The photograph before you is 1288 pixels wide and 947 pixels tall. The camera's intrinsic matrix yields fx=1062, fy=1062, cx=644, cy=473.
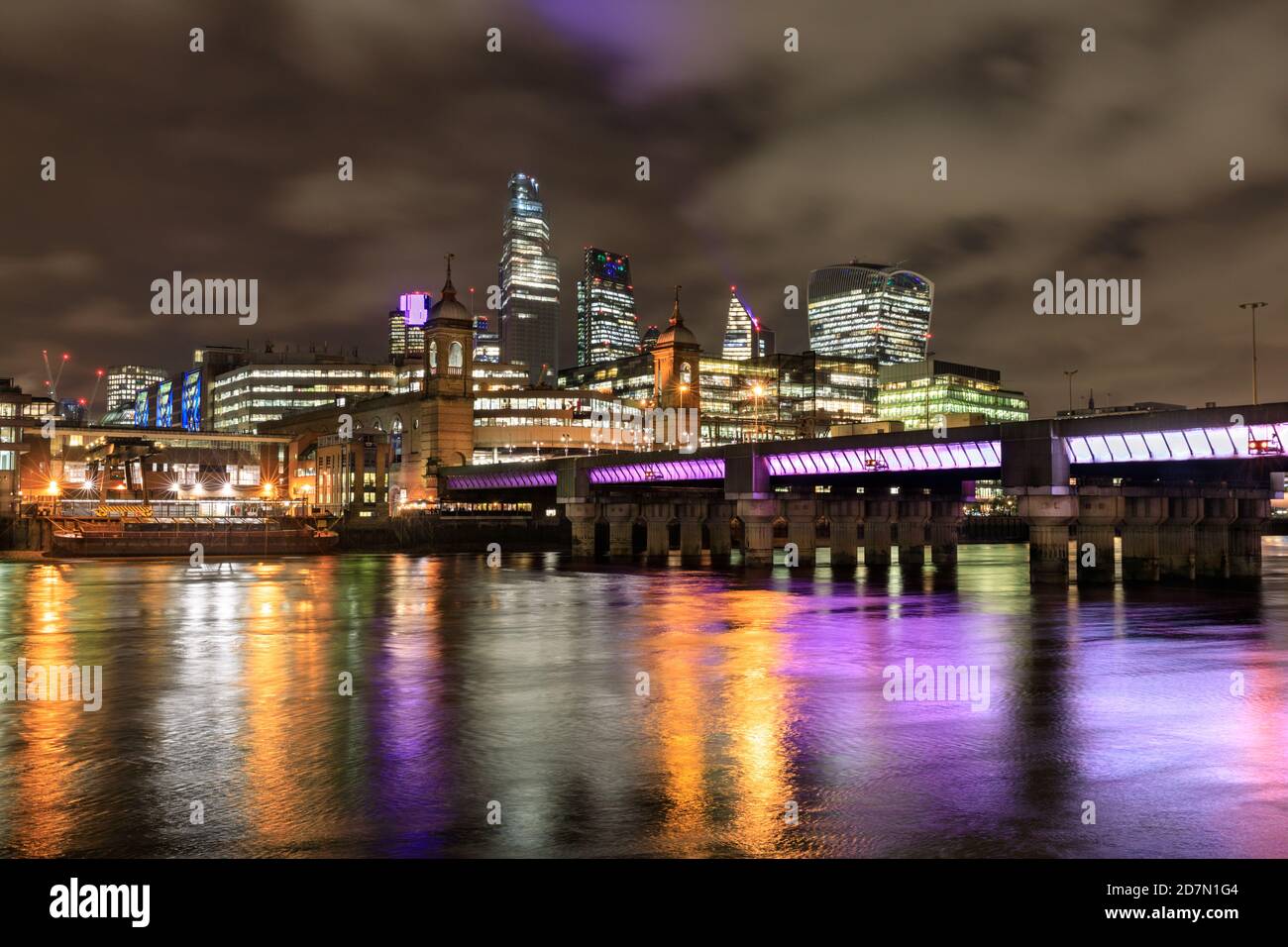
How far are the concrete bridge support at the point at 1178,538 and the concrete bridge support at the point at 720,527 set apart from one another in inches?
1932

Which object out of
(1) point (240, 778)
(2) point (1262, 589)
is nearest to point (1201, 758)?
(1) point (240, 778)

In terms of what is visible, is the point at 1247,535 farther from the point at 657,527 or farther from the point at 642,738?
the point at 642,738

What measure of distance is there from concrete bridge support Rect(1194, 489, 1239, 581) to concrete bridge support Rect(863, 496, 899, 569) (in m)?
31.5

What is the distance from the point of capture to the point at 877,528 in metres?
112

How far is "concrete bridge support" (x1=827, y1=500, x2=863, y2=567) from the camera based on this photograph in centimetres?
10962

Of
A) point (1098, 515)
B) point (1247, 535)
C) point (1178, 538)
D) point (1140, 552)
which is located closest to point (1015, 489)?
point (1098, 515)

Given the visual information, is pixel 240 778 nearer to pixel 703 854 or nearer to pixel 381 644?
pixel 703 854

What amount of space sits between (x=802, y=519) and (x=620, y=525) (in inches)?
1266

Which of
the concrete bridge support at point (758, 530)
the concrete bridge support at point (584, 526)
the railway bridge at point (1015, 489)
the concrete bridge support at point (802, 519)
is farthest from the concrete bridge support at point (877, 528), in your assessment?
the concrete bridge support at point (584, 526)

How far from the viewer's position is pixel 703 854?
1606cm

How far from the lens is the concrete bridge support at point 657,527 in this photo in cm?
12681

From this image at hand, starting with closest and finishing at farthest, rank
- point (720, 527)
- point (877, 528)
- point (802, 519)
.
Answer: point (802, 519)
point (877, 528)
point (720, 527)

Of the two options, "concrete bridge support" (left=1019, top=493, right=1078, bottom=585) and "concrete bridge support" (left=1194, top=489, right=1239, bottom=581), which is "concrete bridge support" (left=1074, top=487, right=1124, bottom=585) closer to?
"concrete bridge support" (left=1019, top=493, right=1078, bottom=585)

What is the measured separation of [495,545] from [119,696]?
11085 cm
